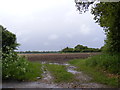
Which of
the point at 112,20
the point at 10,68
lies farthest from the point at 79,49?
the point at 10,68

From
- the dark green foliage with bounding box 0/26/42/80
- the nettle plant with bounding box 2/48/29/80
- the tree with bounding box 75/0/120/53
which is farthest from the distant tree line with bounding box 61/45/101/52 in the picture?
the nettle plant with bounding box 2/48/29/80

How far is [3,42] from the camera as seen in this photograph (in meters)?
13.3

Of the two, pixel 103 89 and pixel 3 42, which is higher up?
pixel 3 42

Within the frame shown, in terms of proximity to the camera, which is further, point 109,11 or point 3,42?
point 3,42

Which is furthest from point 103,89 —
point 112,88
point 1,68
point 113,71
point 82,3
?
point 82,3

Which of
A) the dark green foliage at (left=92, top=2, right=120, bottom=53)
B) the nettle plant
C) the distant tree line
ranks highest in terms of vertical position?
the dark green foliage at (left=92, top=2, right=120, bottom=53)

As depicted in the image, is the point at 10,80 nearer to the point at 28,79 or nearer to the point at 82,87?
the point at 28,79

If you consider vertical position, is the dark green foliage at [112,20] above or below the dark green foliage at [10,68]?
above

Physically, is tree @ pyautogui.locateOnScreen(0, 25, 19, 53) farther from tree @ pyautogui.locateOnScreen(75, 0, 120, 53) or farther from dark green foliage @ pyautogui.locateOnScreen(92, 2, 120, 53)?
dark green foliage @ pyautogui.locateOnScreen(92, 2, 120, 53)

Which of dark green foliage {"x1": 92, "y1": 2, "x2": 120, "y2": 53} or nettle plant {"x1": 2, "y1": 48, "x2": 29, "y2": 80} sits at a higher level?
dark green foliage {"x1": 92, "y1": 2, "x2": 120, "y2": 53}

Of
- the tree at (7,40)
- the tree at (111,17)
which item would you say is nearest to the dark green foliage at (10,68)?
the tree at (7,40)

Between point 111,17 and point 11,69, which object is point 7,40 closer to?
Answer: point 11,69

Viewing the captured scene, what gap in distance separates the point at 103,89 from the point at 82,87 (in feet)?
3.12

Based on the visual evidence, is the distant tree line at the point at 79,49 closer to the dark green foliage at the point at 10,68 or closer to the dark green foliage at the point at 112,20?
the dark green foliage at the point at 112,20
